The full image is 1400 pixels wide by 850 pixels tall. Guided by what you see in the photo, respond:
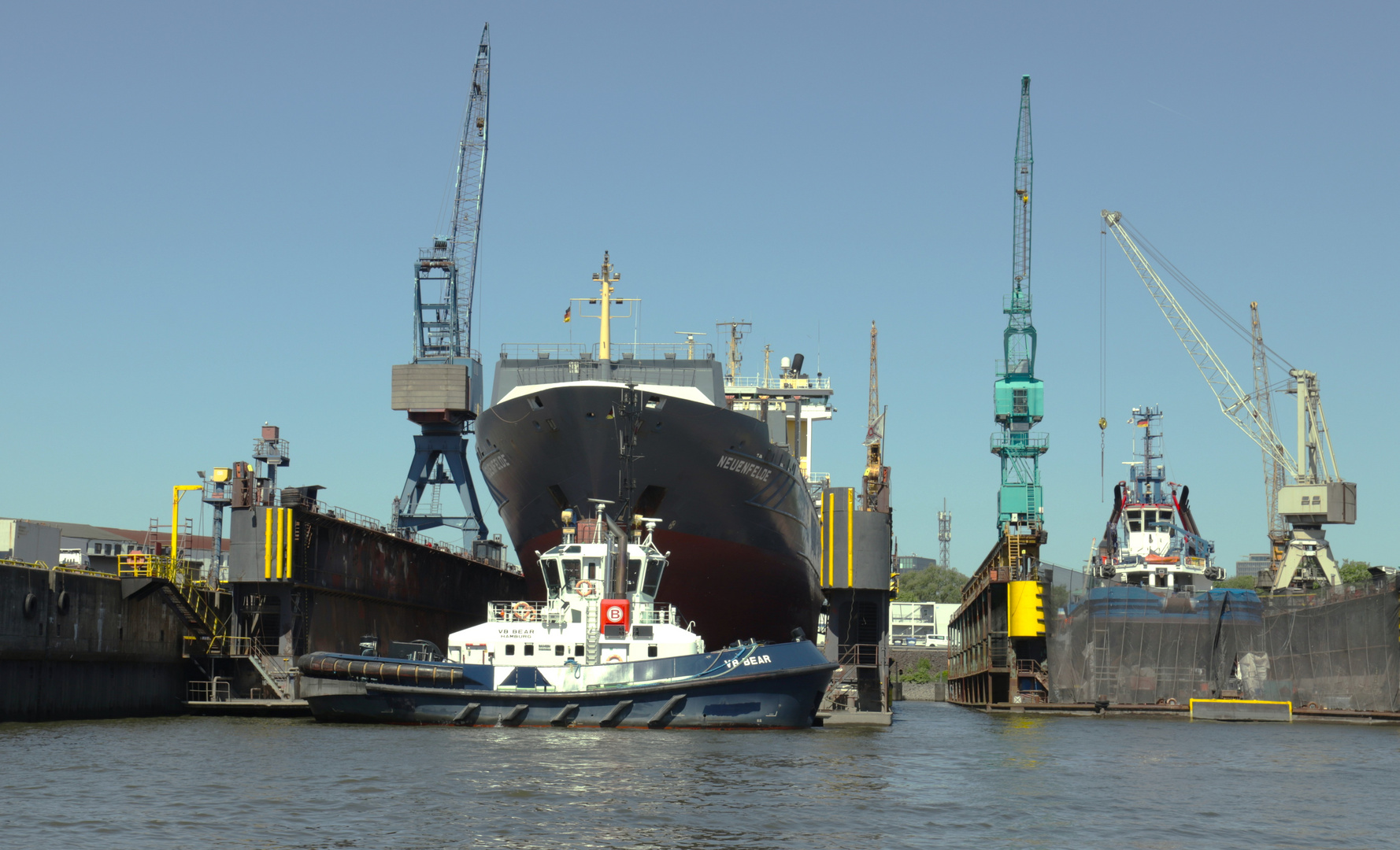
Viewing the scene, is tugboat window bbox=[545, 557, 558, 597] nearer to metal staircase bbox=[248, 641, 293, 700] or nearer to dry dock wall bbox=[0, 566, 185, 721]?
metal staircase bbox=[248, 641, 293, 700]

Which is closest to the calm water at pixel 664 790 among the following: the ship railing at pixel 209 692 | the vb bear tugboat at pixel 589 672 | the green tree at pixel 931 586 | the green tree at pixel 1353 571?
the vb bear tugboat at pixel 589 672

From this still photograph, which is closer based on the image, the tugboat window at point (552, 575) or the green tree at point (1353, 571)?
the tugboat window at point (552, 575)

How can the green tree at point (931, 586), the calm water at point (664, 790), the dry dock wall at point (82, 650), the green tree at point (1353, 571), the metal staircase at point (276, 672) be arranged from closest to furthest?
the calm water at point (664, 790) → the dry dock wall at point (82, 650) → the metal staircase at point (276, 672) → the green tree at point (1353, 571) → the green tree at point (931, 586)

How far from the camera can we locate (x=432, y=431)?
255ft

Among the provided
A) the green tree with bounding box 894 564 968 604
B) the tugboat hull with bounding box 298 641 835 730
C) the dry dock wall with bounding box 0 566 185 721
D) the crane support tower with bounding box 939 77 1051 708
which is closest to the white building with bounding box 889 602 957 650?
the green tree with bounding box 894 564 968 604

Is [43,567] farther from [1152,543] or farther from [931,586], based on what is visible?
[931,586]

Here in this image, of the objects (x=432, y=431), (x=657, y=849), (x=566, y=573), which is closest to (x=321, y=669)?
(x=566, y=573)

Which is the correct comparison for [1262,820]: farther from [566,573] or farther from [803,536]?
[803,536]

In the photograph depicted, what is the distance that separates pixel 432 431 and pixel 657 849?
61.0 meters

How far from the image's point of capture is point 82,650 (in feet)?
136

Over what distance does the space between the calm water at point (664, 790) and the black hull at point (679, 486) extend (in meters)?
10.2

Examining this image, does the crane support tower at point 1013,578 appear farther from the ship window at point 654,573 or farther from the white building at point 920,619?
the white building at point 920,619

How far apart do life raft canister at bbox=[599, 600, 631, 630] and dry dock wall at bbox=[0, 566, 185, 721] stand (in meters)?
16.2

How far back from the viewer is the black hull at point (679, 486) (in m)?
44.2
